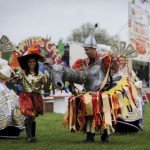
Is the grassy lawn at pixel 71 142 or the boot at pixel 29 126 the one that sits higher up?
the boot at pixel 29 126

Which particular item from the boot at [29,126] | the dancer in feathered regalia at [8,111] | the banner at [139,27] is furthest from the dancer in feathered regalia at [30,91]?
the banner at [139,27]

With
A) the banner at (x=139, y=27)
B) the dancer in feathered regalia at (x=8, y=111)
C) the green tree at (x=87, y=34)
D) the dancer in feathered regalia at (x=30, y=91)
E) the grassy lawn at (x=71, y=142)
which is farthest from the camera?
the green tree at (x=87, y=34)

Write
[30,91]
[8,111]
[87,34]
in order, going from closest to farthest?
1. [30,91]
2. [8,111]
3. [87,34]

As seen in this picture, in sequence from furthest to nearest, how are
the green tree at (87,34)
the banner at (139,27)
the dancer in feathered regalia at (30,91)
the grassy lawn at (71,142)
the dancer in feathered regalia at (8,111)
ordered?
the green tree at (87,34)
the banner at (139,27)
the dancer in feathered regalia at (8,111)
the dancer in feathered regalia at (30,91)
the grassy lawn at (71,142)

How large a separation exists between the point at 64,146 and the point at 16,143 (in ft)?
2.62

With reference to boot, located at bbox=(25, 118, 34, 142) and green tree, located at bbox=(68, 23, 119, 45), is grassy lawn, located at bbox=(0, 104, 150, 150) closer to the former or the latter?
boot, located at bbox=(25, 118, 34, 142)

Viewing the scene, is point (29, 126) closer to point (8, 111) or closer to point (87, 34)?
point (8, 111)

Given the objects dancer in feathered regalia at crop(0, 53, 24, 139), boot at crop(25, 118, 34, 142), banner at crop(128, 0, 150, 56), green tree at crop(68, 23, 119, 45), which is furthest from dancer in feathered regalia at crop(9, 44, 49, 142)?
green tree at crop(68, 23, 119, 45)

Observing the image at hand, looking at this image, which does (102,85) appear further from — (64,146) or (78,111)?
(64,146)

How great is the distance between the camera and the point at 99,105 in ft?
21.0

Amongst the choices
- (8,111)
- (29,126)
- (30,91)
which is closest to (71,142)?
(29,126)

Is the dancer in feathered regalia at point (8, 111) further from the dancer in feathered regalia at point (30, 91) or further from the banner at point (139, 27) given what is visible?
the banner at point (139, 27)

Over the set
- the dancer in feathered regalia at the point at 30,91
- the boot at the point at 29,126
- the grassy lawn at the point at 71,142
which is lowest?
the grassy lawn at the point at 71,142

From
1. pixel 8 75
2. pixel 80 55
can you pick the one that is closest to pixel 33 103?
pixel 8 75
